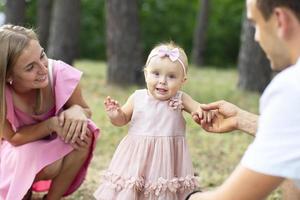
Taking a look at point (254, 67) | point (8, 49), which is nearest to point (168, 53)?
point (8, 49)

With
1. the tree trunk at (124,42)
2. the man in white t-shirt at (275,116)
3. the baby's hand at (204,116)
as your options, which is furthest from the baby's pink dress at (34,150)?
the tree trunk at (124,42)

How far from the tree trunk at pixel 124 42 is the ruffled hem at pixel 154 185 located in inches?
204

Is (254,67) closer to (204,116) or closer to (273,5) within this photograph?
(204,116)

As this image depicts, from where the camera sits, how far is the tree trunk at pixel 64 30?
968 centimetres

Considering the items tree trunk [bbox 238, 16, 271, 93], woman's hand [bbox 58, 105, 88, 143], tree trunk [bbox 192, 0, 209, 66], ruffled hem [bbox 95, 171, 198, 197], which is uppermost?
woman's hand [bbox 58, 105, 88, 143]

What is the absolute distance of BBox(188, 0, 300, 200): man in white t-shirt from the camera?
66.7 inches

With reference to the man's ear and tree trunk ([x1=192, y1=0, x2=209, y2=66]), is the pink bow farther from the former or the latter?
tree trunk ([x1=192, y1=0, x2=209, y2=66])

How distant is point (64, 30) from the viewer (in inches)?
389

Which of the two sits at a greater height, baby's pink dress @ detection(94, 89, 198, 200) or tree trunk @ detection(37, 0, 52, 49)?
baby's pink dress @ detection(94, 89, 198, 200)

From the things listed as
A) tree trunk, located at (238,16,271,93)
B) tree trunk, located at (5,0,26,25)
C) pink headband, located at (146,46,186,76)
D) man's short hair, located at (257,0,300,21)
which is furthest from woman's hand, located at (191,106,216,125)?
tree trunk, located at (5,0,26,25)

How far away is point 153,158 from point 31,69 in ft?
2.32

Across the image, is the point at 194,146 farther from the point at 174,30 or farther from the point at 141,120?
the point at 174,30

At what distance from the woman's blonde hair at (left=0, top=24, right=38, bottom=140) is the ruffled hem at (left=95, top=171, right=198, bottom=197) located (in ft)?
2.03

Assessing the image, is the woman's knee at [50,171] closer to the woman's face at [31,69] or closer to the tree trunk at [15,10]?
the woman's face at [31,69]
